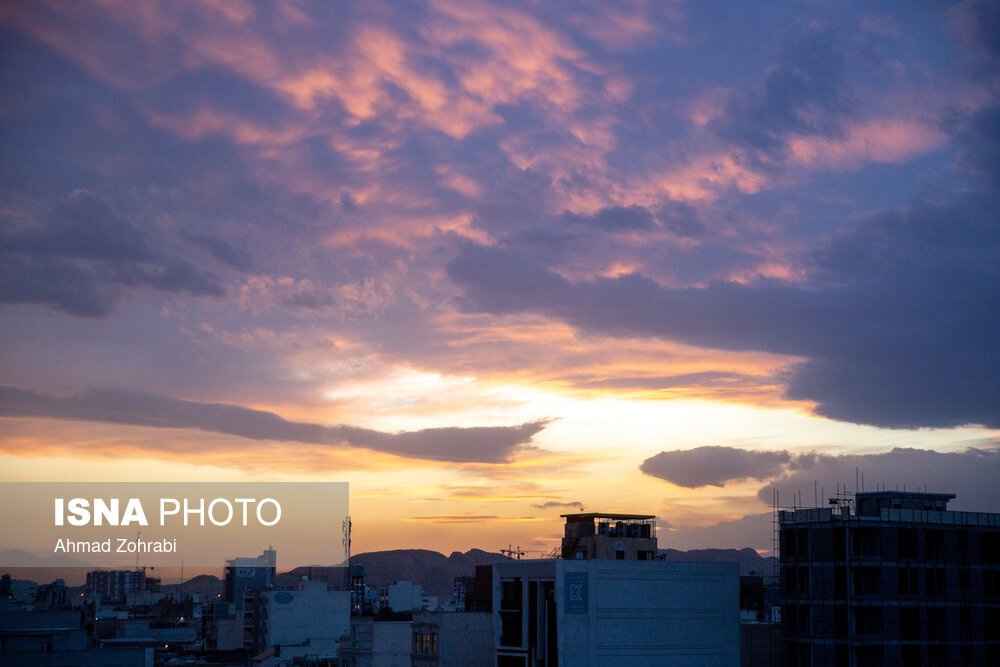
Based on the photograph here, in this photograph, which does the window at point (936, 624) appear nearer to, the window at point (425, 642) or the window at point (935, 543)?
the window at point (935, 543)

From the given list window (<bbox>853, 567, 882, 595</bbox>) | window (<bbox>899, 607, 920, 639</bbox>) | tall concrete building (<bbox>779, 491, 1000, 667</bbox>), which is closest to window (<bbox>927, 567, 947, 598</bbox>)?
tall concrete building (<bbox>779, 491, 1000, 667</bbox>)

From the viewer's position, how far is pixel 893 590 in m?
87.2

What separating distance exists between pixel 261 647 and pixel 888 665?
4112 inches

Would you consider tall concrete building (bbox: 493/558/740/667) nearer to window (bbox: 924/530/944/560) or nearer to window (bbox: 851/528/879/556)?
window (bbox: 851/528/879/556)

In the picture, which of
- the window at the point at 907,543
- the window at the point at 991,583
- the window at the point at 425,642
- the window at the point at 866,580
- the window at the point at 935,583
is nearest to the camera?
the window at the point at 866,580

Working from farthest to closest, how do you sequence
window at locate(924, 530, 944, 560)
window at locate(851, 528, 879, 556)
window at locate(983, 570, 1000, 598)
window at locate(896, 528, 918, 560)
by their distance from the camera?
1. window at locate(983, 570, 1000, 598)
2. window at locate(924, 530, 944, 560)
3. window at locate(896, 528, 918, 560)
4. window at locate(851, 528, 879, 556)

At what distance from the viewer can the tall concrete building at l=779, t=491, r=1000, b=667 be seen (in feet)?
285

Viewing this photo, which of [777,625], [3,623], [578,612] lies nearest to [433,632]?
[578,612]

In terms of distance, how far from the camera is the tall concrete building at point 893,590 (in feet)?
285

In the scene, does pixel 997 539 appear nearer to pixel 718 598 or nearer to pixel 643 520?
pixel 718 598

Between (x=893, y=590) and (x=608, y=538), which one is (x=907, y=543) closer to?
(x=893, y=590)

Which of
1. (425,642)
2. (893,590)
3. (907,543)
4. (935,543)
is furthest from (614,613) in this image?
(425,642)

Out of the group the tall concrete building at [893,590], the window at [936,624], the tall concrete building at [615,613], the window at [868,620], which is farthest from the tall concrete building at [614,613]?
the window at [936,624]

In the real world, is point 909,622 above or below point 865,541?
below
